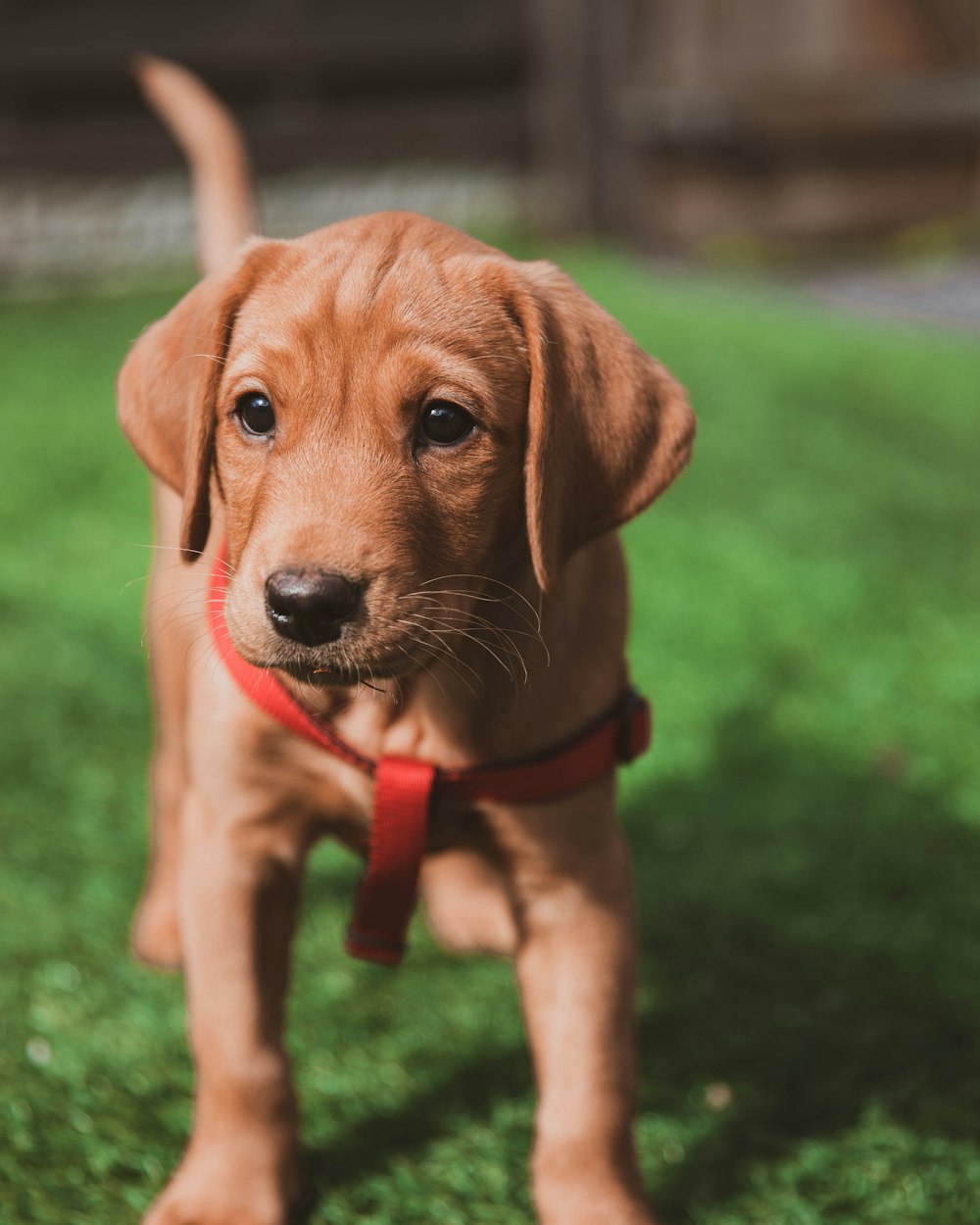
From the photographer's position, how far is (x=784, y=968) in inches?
135

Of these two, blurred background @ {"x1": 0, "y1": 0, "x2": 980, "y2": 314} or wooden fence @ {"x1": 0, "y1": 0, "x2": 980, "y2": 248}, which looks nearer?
blurred background @ {"x1": 0, "y1": 0, "x2": 980, "y2": 314}

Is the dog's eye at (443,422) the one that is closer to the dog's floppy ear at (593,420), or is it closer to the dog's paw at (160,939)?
the dog's floppy ear at (593,420)

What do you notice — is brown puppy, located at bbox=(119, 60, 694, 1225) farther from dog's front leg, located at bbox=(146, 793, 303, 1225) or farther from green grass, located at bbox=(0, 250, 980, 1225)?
green grass, located at bbox=(0, 250, 980, 1225)

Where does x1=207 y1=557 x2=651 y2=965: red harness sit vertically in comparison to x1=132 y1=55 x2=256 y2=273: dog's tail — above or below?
below

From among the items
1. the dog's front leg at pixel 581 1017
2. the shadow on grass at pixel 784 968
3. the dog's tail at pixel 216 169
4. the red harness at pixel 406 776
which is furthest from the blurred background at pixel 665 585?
the dog's tail at pixel 216 169

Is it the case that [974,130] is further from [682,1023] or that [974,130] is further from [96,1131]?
[96,1131]

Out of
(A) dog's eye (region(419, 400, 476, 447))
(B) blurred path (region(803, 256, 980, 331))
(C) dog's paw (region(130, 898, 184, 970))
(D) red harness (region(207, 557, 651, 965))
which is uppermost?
(A) dog's eye (region(419, 400, 476, 447))

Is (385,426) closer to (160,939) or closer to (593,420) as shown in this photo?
(593,420)

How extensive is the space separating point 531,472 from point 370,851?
2.39ft

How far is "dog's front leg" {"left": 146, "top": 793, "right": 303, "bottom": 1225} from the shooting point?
2443 mm

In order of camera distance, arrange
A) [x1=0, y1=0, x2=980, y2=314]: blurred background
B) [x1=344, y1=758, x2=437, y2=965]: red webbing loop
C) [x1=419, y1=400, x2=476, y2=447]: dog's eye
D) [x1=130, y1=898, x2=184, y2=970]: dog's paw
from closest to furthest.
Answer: [x1=419, y1=400, x2=476, y2=447]: dog's eye < [x1=344, y1=758, x2=437, y2=965]: red webbing loop < [x1=130, y1=898, x2=184, y2=970]: dog's paw < [x1=0, y1=0, x2=980, y2=314]: blurred background

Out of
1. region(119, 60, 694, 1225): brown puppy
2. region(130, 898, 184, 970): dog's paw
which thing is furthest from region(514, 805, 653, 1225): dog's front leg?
region(130, 898, 184, 970): dog's paw

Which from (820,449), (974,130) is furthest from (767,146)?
(820,449)

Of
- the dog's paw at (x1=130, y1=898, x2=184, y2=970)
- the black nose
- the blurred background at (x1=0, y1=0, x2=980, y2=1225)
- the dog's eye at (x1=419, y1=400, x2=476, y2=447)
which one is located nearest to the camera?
the black nose
